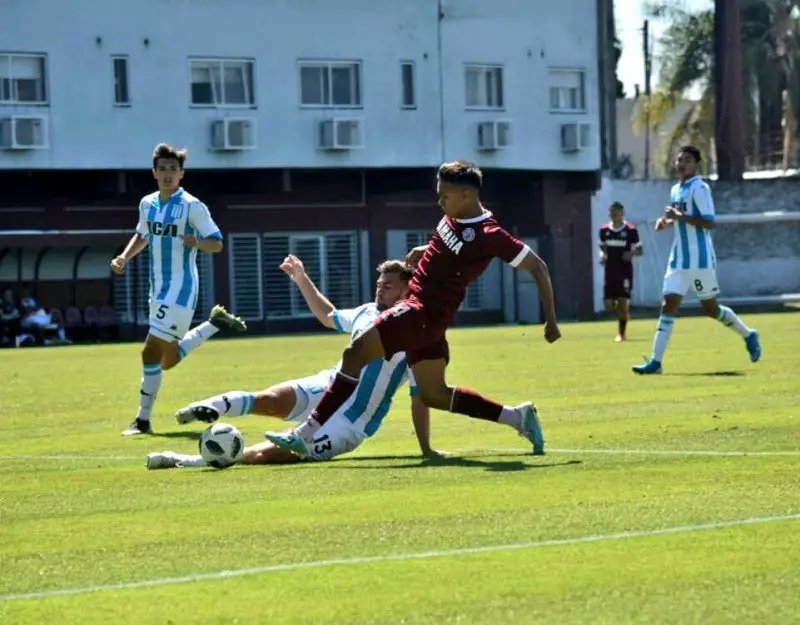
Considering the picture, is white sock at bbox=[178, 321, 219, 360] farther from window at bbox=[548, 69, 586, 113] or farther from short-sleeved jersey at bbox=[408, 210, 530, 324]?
window at bbox=[548, 69, 586, 113]

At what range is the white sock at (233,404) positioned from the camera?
12.1 meters

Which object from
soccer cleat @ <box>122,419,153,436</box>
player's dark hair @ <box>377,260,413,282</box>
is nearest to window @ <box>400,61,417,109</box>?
soccer cleat @ <box>122,419,153,436</box>

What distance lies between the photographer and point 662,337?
67.1 ft

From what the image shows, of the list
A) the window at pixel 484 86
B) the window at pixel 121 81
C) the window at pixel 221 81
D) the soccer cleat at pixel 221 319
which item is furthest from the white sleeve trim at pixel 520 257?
the window at pixel 484 86

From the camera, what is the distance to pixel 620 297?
31.5 meters

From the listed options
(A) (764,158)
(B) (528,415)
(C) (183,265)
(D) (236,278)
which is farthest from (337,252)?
(B) (528,415)

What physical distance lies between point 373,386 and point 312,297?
119 cm

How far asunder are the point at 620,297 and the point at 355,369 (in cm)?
2037

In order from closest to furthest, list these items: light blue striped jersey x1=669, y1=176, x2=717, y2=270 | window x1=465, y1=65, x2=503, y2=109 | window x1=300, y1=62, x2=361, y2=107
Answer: light blue striped jersey x1=669, y1=176, x2=717, y2=270, window x1=300, y1=62, x2=361, y2=107, window x1=465, y1=65, x2=503, y2=109

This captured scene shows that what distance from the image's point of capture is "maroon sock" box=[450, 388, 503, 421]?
11.9 m

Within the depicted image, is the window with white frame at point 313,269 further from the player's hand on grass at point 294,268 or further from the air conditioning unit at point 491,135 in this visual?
the player's hand on grass at point 294,268

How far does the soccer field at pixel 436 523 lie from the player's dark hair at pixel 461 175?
5.60 ft

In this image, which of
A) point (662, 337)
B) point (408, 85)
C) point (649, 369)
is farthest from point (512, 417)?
point (408, 85)

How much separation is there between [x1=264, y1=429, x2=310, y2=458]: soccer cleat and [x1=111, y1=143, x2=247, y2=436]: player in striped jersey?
407 cm
